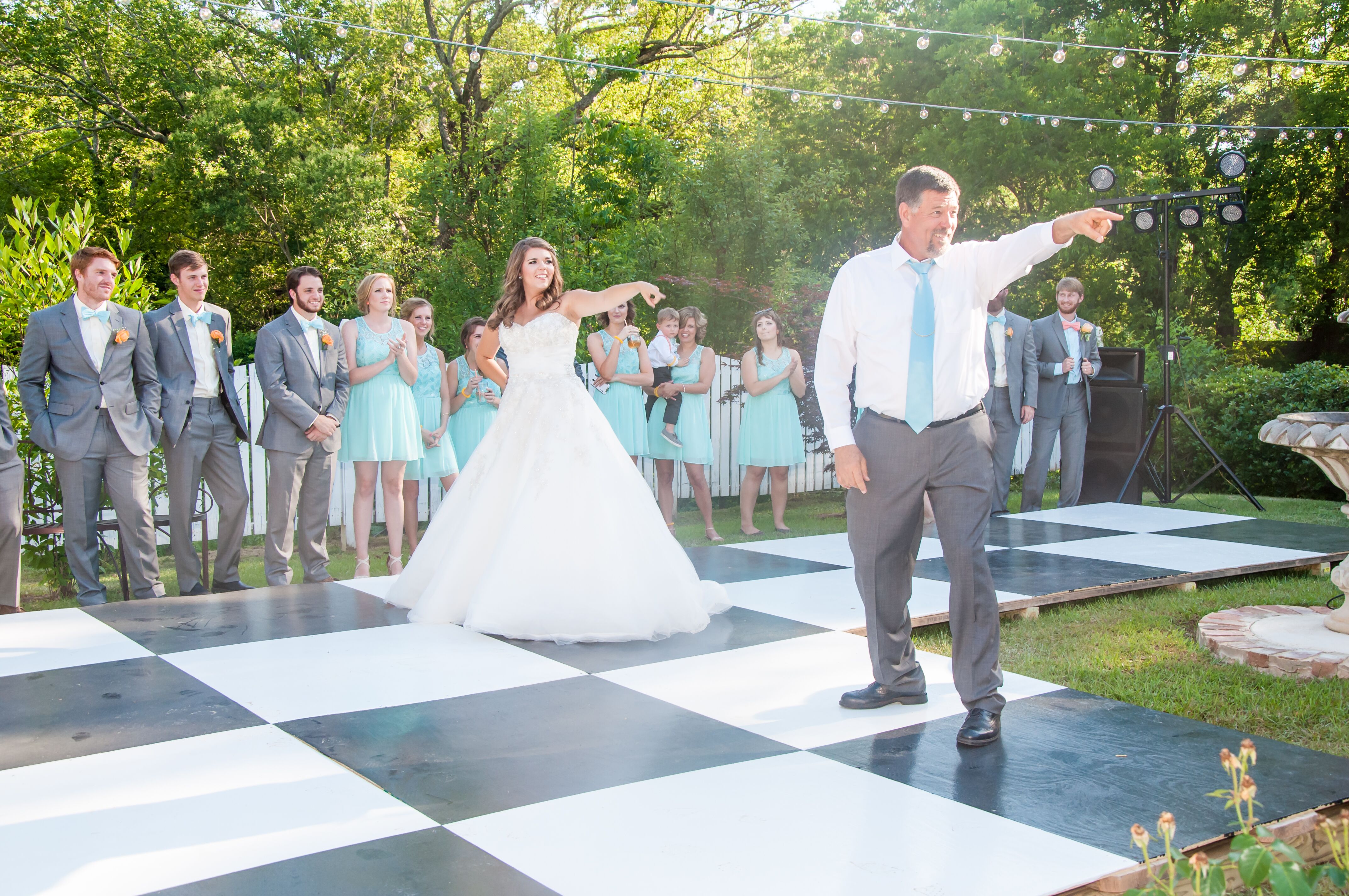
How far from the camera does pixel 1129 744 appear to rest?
9.96ft

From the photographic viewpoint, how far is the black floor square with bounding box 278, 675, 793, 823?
8.85ft

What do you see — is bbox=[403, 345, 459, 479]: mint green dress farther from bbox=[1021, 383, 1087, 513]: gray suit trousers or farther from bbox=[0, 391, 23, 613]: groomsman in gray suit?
bbox=[1021, 383, 1087, 513]: gray suit trousers

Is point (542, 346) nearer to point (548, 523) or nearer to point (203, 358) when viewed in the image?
point (548, 523)

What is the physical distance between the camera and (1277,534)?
23.2ft

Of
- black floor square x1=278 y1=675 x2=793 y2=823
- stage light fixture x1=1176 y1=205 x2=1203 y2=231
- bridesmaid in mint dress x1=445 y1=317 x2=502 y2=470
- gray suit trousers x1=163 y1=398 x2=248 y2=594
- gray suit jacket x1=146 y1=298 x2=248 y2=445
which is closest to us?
black floor square x1=278 y1=675 x2=793 y2=823

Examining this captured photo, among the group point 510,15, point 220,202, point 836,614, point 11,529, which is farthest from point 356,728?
point 510,15

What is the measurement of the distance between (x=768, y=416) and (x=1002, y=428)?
1819mm

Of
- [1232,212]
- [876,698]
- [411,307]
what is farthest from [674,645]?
[1232,212]

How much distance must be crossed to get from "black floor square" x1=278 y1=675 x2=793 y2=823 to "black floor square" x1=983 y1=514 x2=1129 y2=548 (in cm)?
384

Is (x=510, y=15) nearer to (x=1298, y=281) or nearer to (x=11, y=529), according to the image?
(x=1298, y=281)

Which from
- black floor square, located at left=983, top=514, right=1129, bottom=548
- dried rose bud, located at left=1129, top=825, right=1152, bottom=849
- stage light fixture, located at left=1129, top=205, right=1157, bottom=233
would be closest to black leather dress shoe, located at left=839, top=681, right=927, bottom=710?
dried rose bud, located at left=1129, top=825, right=1152, bottom=849

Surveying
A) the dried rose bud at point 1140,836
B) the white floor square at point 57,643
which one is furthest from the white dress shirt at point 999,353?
the dried rose bud at point 1140,836

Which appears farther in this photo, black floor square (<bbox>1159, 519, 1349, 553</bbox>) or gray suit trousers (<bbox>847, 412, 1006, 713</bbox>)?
black floor square (<bbox>1159, 519, 1349, 553</bbox>)

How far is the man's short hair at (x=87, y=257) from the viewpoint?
5371 mm
